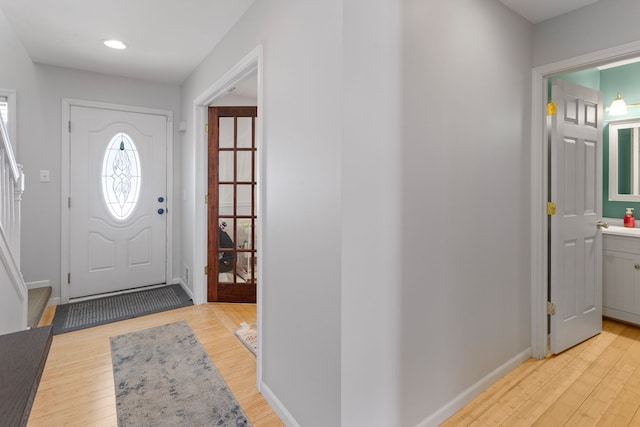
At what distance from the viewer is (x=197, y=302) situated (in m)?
3.38

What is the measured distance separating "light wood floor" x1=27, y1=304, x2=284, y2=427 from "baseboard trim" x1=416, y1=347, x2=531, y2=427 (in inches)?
31.0

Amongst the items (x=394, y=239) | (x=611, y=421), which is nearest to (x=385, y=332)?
(x=394, y=239)

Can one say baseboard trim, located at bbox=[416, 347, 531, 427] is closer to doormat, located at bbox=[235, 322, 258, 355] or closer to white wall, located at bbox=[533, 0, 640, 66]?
doormat, located at bbox=[235, 322, 258, 355]

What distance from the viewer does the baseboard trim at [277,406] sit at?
5.45ft

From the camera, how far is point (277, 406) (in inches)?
70.2

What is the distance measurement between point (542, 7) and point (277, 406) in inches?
113

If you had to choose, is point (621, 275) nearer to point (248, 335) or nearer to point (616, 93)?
point (616, 93)

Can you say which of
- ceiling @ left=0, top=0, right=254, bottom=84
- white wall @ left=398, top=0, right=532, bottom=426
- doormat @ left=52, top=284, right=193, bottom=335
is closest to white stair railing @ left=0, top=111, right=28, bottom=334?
doormat @ left=52, top=284, right=193, bottom=335

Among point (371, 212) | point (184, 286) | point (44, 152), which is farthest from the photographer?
point (184, 286)

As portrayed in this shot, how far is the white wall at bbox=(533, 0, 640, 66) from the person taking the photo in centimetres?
193

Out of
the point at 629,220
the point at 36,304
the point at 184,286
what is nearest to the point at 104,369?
the point at 36,304

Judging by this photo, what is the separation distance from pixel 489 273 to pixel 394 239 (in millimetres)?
892

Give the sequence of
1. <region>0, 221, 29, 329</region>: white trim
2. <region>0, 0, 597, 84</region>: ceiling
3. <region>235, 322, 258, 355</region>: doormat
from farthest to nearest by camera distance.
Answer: <region>235, 322, 258, 355</region>: doormat → <region>0, 0, 597, 84</region>: ceiling → <region>0, 221, 29, 329</region>: white trim

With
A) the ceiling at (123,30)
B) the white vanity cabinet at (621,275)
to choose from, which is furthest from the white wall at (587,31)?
the ceiling at (123,30)
